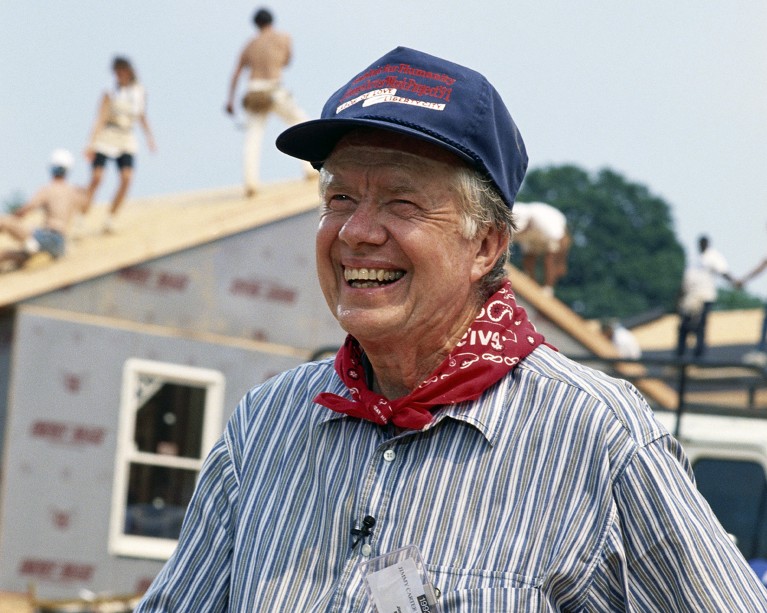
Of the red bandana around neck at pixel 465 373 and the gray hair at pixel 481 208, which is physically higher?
the gray hair at pixel 481 208

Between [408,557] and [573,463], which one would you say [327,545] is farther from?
[573,463]

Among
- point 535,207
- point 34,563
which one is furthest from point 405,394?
point 535,207

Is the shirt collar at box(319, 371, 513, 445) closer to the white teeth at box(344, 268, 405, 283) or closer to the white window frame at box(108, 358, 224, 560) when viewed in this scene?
the white teeth at box(344, 268, 405, 283)

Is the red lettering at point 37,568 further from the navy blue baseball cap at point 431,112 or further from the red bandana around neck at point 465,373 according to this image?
the navy blue baseball cap at point 431,112

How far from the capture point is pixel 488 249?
2.43 m

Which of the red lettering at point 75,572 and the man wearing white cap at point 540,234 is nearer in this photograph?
the red lettering at point 75,572

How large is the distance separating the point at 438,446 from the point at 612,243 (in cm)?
6065

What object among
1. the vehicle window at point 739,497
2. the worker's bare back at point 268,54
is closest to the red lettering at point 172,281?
the worker's bare back at point 268,54

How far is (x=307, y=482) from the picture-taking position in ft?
7.88

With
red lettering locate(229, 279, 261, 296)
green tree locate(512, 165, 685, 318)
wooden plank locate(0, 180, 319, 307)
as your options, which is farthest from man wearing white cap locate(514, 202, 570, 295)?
green tree locate(512, 165, 685, 318)

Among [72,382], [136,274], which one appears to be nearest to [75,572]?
[72,382]

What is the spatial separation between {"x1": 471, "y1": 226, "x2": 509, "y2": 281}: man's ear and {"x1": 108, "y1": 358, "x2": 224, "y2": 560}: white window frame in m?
11.0

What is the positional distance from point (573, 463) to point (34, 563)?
36.8 ft

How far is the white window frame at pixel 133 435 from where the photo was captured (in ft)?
43.0
